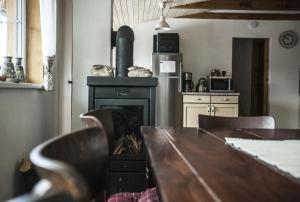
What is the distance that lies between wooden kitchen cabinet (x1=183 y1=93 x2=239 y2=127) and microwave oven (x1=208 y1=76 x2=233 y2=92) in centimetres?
18

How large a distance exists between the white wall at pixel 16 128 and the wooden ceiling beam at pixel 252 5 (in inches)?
158

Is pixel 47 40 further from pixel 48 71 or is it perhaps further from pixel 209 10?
pixel 209 10

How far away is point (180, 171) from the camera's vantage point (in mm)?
821

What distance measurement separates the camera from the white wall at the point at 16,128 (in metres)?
2.08

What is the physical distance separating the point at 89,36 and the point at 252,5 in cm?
401

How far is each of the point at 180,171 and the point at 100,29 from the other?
8.69 ft

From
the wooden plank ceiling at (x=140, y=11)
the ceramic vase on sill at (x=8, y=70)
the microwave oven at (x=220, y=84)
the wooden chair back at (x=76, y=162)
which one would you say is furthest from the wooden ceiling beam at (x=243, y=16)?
the wooden chair back at (x=76, y=162)

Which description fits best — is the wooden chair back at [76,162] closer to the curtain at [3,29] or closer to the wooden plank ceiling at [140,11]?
the curtain at [3,29]

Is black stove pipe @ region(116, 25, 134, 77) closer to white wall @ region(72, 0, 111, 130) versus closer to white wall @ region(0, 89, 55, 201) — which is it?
white wall @ region(72, 0, 111, 130)

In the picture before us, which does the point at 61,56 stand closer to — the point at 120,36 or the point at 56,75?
the point at 56,75

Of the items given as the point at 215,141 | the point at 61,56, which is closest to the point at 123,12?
Result: the point at 61,56

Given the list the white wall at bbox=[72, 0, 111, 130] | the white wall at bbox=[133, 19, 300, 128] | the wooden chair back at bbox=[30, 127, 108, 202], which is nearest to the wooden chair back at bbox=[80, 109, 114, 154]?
the wooden chair back at bbox=[30, 127, 108, 202]

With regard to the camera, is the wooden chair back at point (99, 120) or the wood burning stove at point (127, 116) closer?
the wooden chair back at point (99, 120)

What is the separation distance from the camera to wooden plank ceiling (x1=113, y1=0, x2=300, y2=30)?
5.50 meters
